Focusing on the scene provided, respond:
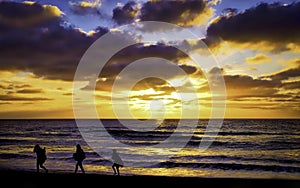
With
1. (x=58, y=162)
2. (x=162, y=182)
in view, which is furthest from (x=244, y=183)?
(x=58, y=162)

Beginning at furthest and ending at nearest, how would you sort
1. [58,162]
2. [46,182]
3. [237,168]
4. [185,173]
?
[58,162] → [237,168] → [185,173] → [46,182]

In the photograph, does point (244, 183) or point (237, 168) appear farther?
point (237, 168)

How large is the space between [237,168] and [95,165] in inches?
428

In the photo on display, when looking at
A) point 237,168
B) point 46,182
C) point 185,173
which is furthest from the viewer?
point 237,168

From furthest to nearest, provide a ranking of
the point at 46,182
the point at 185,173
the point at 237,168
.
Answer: the point at 237,168, the point at 185,173, the point at 46,182

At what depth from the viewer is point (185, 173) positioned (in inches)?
877

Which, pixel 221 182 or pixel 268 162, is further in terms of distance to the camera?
pixel 268 162

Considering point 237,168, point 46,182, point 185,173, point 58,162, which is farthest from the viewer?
point 58,162

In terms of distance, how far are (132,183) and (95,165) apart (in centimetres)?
1054

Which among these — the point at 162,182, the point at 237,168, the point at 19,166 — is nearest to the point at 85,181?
the point at 162,182

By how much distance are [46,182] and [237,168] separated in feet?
48.6

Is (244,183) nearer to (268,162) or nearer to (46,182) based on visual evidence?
(46,182)

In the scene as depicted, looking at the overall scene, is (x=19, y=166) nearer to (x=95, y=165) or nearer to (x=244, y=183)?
(x=95, y=165)

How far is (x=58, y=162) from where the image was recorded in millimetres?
27281
